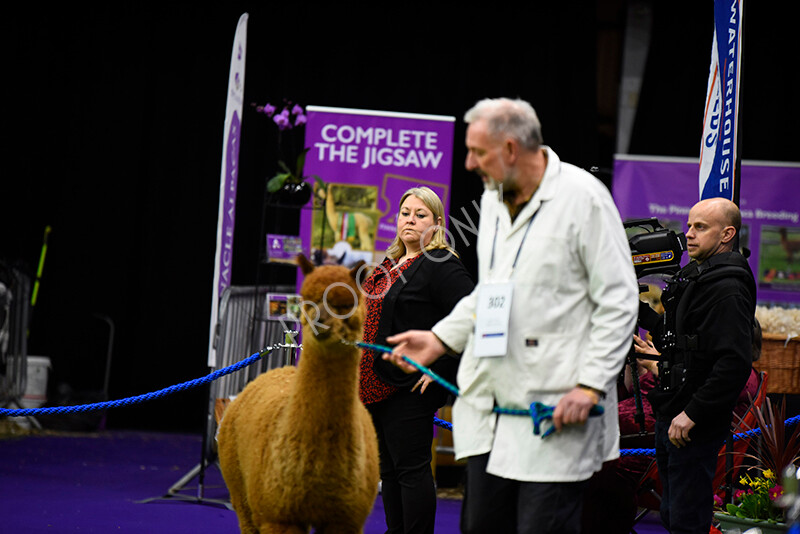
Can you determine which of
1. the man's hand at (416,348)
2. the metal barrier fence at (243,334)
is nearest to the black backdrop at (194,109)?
the metal barrier fence at (243,334)

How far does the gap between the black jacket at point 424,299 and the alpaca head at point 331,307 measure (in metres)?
0.72

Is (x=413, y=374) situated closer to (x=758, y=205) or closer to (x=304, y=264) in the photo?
(x=304, y=264)

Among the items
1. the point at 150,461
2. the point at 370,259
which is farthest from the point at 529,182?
the point at 150,461

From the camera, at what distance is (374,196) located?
21.4 ft

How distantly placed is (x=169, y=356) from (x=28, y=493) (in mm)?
2991

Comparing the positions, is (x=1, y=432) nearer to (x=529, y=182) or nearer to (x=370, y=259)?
(x=370, y=259)

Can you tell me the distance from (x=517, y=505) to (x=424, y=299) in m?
1.38

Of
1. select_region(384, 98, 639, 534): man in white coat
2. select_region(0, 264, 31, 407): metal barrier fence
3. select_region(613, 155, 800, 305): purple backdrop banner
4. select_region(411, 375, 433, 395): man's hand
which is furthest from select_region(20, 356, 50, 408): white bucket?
select_region(384, 98, 639, 534): man in white coat

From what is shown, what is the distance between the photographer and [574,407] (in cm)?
220

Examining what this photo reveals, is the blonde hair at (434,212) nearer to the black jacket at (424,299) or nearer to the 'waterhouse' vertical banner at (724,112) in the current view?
the black jacket at (424,299)

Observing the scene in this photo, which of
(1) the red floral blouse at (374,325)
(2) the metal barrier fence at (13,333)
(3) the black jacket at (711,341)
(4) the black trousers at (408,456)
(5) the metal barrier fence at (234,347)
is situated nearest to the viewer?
(3) the black jacket at (711,341)

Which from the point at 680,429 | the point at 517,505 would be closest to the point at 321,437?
the point at 517,505

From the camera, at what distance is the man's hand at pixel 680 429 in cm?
309

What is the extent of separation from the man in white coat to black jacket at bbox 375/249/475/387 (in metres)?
1.21
